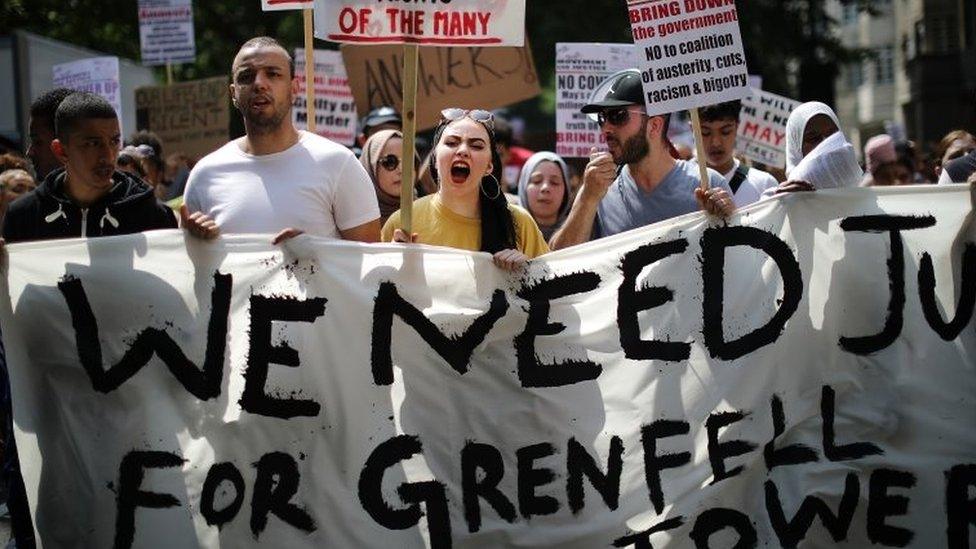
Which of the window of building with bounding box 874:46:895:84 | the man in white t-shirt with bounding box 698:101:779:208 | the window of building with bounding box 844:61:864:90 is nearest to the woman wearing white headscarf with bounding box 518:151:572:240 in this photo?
the man in white t-shirt with bounding box 698:101:779:208

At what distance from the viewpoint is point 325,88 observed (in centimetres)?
1164

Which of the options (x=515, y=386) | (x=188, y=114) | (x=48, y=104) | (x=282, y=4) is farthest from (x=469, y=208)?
(x=188, y=114)

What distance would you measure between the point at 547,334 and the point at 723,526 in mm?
879

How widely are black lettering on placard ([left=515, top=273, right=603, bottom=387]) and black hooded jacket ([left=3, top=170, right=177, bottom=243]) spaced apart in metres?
1.35

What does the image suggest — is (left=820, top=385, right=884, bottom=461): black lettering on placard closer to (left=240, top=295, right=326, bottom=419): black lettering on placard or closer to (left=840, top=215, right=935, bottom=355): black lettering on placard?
(left=840, top=215, right=935, bottom=355): black lettering on placard

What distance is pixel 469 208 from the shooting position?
6039 mm

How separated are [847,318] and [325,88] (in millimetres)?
6506

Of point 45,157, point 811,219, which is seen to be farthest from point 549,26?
point 811,219

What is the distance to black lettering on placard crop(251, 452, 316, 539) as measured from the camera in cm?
554

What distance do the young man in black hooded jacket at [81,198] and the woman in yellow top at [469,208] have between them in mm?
914

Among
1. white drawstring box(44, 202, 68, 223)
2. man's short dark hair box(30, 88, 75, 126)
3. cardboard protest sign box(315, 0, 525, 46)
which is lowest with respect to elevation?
white drawstring box(44, 202, 68, 223)

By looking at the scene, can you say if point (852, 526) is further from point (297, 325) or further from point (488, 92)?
point (488, 92)

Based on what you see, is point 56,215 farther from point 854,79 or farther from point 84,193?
point 854,79

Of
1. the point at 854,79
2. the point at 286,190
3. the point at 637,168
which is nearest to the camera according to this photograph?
the point at 286,190
